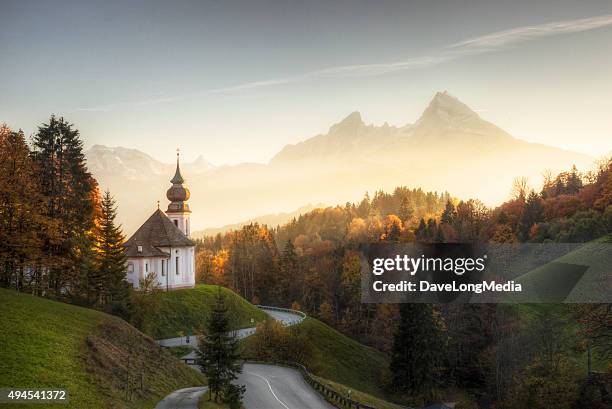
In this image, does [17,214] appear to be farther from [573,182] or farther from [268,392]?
[573,182]

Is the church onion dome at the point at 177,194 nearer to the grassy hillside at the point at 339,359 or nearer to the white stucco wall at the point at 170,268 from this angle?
the white stucco wall at the point at 170,268

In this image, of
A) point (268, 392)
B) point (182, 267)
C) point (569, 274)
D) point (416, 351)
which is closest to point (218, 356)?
point (268, 392)

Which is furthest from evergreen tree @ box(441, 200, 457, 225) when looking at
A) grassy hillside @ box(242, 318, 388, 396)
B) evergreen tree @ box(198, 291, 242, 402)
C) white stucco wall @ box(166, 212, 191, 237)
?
evergreen tree @ box(198, 291, 242, 402)

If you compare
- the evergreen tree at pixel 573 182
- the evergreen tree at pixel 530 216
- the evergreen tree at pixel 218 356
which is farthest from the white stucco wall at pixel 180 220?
the evergreen tree at pixel 573 182

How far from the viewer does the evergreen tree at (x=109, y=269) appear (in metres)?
48.2

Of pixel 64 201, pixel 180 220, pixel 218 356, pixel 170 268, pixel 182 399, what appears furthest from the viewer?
pixel 180 220

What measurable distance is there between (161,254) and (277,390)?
32.3 meters

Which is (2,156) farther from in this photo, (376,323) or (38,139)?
(376,323)

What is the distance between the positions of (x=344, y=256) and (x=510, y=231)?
30714mm

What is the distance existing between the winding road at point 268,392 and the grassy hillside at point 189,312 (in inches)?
305

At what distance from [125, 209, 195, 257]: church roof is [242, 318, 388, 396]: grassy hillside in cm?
1679

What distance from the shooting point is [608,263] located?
65.6 m

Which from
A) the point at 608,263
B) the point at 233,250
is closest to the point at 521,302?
the point at 608,263

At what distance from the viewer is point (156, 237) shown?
71.9m
